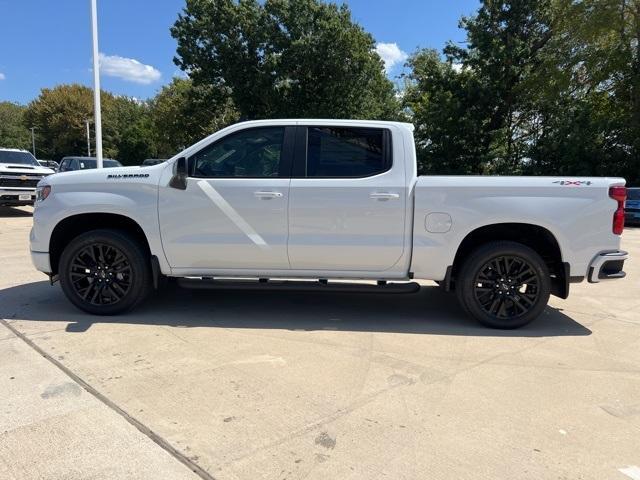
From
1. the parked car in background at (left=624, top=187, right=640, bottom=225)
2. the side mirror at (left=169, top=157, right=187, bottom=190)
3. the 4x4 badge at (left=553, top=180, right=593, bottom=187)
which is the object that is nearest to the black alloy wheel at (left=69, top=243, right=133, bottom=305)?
the side mirror at (left=169, top=157, right=187, bottom=190)

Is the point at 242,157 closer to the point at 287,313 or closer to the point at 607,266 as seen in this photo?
the point at 287,313

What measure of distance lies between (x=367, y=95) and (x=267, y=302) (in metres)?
29.4

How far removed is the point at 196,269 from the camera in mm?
5340

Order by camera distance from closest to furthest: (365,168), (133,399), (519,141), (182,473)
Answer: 1. (182,473)
2. (133,399)
3. (365,168)
4. (519,141)

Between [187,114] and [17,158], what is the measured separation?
76.5ft

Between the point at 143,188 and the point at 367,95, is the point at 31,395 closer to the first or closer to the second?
the point at 143,188

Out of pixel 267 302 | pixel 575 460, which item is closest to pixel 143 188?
pixel 267 302

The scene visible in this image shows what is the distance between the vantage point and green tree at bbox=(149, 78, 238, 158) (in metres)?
36.4

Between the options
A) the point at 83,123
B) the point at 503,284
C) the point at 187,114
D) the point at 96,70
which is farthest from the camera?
the point at 83,123

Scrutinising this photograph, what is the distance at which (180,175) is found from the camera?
5.08m

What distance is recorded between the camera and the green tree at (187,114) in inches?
1432

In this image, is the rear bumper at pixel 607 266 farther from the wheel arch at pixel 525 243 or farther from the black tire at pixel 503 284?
the black tire at pixel 503 284

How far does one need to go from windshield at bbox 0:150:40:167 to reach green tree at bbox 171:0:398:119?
17529mm

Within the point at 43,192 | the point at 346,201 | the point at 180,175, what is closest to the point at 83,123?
the point at 43,192
